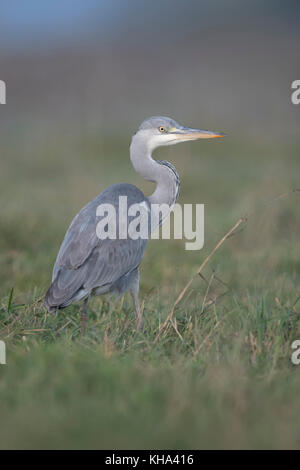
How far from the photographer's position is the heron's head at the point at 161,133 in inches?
200

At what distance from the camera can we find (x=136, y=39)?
33.0m

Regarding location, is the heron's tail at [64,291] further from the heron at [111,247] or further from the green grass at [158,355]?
the green grass at [158,355]

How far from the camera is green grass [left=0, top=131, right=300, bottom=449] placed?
9.66ft

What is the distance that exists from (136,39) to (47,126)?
18.1m

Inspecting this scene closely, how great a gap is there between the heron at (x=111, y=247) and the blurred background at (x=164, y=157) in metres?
0.23

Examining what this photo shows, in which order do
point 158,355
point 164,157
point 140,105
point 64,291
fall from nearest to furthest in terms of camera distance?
point 158,355
point 64,291
point 164,157
point 140,105

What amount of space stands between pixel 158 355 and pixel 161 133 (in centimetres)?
188

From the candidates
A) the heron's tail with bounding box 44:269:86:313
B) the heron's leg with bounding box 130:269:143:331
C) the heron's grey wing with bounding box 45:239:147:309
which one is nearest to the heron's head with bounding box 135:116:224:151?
the heron's grey wing with bounding box 45:239:147:309

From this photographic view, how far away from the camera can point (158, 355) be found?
3.78 m

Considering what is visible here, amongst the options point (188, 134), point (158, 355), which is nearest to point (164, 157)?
point (188, 134)


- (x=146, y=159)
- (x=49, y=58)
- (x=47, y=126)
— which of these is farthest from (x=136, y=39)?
(x=146, y=159)

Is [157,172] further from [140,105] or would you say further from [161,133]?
[140,105]

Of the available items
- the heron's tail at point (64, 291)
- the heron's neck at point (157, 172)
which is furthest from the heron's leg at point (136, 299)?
the heron's neck at point (157, 172)
